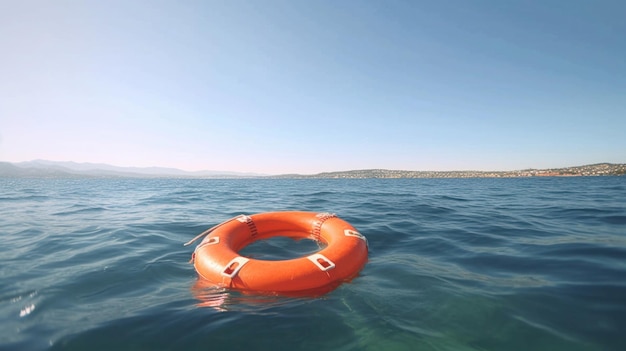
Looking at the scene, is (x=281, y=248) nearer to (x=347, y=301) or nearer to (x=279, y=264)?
(x=279, y=264)

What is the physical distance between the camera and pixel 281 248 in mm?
5465

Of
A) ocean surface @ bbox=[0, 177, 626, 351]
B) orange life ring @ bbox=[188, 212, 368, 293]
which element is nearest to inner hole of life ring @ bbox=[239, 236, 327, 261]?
ocean surface @ bbox=[0, 177, 626, 351]

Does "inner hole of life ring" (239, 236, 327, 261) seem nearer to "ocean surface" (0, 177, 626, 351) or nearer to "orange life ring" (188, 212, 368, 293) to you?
"ocean surface" (0, 177, 626, 351)

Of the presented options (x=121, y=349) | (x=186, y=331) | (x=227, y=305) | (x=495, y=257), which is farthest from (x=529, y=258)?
(x=121, y=349)

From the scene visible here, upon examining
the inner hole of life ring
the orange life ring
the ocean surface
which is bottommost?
the inner hole of life ring

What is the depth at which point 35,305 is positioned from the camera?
2.92m

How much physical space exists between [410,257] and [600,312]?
2.31 meters

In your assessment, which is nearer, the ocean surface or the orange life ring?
the ocean surface

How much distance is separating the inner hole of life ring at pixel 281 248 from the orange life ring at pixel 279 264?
0.93 ft

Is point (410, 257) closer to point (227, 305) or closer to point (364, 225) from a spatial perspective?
point (364, 225)

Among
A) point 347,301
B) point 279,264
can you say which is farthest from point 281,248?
point 347,301

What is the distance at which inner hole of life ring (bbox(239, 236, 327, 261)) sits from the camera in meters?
5.00

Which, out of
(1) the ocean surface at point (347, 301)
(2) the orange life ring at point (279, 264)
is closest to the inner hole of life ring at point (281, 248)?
(1) the ocean surface at point (347, 301)

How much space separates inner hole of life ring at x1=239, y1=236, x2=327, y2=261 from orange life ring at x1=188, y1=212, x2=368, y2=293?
28cm
